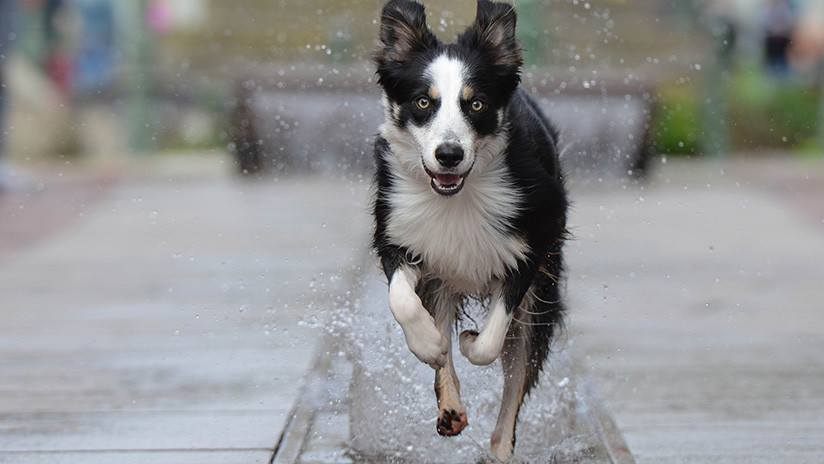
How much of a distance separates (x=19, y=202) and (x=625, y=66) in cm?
801

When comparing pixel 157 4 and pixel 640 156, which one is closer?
pixel 640 156

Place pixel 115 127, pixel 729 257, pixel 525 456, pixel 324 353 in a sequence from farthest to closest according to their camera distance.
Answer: pixel 115 127, pixel 729 257, pixel 324 353, pixel 525 456

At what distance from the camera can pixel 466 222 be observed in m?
4.02

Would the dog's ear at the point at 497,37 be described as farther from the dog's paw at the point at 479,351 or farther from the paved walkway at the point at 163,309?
the paved walkway at the point at 163,309

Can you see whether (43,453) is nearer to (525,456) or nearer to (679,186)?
(525,456)

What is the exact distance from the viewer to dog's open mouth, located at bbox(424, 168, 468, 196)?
3774 millimetres

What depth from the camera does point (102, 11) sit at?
1614cm

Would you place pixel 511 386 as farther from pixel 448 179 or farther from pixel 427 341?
pixel 448 179

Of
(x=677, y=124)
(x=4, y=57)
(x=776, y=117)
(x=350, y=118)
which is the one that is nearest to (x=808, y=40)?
(x=776, y=117)

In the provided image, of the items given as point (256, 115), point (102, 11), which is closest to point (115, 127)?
point (102, 11)

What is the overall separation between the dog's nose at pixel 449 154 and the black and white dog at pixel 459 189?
2.3 inches

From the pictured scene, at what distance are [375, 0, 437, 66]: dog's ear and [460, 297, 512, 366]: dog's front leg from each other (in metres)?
0.89

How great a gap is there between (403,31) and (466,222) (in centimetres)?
67

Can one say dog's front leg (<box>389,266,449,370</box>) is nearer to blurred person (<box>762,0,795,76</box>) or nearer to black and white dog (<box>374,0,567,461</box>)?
black and white dog (<box>374,0,567,461</box>)
